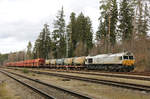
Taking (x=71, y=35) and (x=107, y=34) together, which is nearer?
(x=107, y=34)

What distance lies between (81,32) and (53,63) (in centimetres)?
1875

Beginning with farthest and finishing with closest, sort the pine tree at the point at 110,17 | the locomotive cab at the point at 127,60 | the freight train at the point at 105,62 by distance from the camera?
the pine tree at the point at 110,17 → the freight train at the point at 105,62 → the locomotive cab at the point at 127,60

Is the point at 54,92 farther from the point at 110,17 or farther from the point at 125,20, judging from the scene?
the point at 125,20

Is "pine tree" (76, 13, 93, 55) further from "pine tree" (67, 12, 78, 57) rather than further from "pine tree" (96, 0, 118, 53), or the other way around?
"pine tree" (96, 0, 118, 53)

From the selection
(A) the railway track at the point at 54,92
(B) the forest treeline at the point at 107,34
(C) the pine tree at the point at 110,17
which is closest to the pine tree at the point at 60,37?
(B) the forest treeline at the point at 107,34

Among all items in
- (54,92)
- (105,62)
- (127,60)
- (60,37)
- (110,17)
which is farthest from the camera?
(60,37)

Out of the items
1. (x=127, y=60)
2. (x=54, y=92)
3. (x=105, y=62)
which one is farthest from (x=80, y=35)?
(x=54, y=92)

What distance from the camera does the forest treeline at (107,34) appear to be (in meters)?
32.6

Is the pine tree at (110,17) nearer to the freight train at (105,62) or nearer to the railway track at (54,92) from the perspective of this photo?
the freight train at (105,62)

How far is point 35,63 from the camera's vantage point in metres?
51.9

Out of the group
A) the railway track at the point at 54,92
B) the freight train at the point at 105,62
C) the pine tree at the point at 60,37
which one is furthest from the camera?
the pine tree at the point at 60,37

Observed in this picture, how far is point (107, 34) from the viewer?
4478cm

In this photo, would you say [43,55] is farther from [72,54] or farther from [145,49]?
[145,49]

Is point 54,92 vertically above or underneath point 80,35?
underneath
